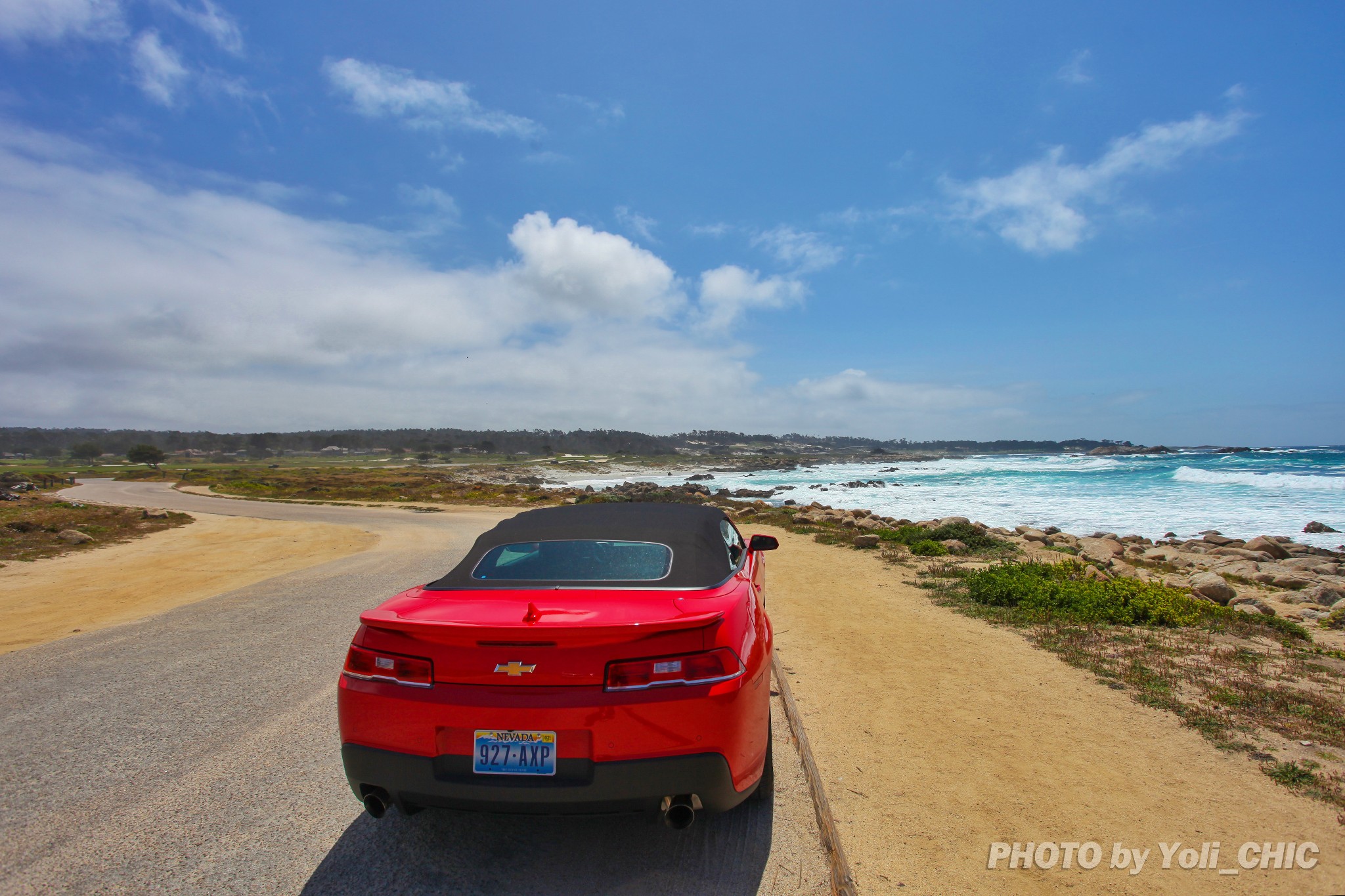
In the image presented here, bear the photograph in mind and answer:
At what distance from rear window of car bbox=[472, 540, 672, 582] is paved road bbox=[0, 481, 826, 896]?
1.23 metres

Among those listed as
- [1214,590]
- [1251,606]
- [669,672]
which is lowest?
[1251,606]

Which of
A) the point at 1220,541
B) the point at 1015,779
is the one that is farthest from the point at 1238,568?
the point at 1015,779

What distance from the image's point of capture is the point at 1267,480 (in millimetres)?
36938

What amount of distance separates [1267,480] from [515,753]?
4969cm

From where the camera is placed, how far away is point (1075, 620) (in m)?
7.34

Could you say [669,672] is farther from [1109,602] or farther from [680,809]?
[1109,602]

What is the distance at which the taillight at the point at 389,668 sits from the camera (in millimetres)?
2598

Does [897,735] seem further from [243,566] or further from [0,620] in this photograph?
[243,566]

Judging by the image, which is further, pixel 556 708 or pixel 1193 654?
pixel 1193 654

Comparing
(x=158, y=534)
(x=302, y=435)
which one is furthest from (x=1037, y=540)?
(x=302, y=435)

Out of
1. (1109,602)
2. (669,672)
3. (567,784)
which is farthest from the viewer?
(1109,602)

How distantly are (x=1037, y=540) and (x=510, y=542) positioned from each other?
16036 mm

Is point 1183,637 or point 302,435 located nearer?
point 1183,637

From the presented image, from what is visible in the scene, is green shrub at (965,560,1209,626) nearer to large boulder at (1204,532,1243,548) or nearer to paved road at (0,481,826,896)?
paved road at (0,481,826,896)
